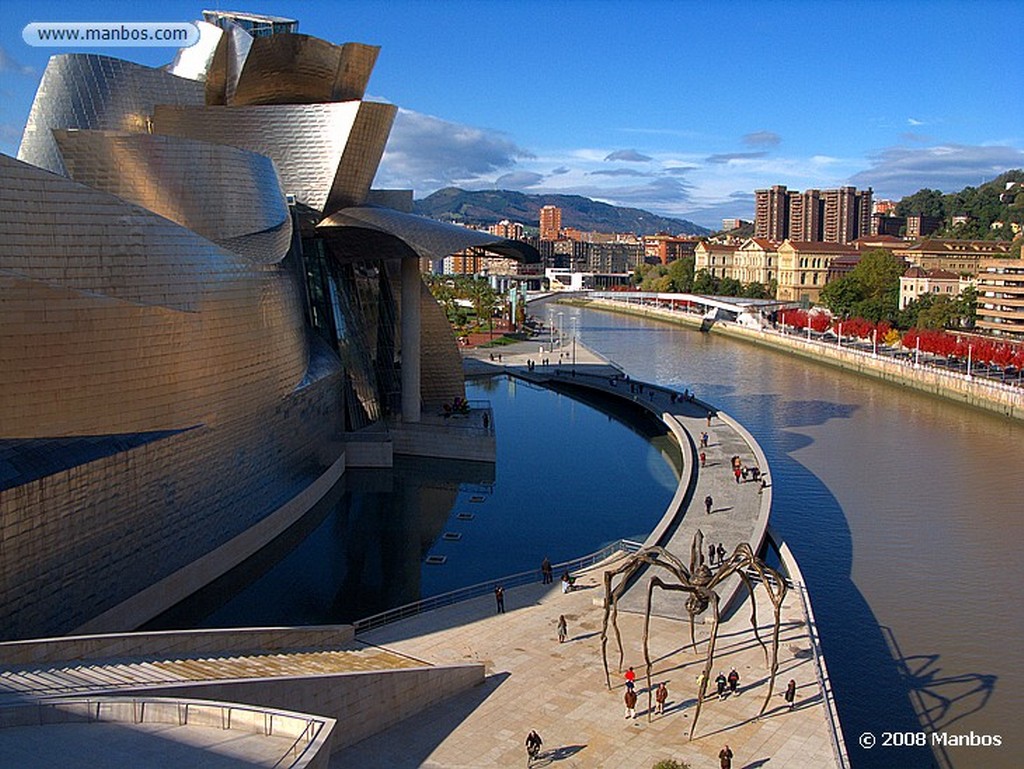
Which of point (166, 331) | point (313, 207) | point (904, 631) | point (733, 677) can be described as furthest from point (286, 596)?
point (313, 207)

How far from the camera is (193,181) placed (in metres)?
24.5

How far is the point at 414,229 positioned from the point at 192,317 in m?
12.8

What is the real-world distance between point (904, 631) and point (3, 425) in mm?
17742

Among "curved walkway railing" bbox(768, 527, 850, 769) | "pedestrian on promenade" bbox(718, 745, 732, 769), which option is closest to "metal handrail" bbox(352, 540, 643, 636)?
"curved walkway railing" bbox(768, 527, 850, 769)

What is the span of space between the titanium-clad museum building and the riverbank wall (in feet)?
88.8

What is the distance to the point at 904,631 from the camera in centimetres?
2050

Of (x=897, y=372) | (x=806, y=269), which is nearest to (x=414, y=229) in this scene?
→ (x=897, y=372)

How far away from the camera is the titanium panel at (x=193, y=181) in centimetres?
2291

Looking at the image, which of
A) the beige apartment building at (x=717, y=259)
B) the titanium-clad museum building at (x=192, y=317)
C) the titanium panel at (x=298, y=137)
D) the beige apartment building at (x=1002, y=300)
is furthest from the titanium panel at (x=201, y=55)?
the beige apartment building at (x=717, y=259)

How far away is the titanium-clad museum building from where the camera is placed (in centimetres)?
1638

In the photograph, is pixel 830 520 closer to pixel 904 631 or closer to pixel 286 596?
pixel 904 631

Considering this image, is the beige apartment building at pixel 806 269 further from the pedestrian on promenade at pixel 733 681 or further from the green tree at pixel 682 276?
the pedestrian on promenade at pixel 733 681

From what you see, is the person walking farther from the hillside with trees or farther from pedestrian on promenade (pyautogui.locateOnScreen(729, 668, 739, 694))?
the hillside with trees

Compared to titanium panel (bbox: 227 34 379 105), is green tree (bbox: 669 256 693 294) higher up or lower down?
lower down
